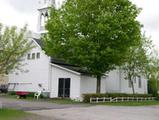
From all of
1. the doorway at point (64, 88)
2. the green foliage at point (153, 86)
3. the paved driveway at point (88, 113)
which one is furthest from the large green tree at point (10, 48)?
the green foliage at point (153, 86)

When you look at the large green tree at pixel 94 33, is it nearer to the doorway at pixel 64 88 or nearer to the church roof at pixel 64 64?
the church roof at pixel 64 64

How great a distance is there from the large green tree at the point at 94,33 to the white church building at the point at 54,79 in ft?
7.10

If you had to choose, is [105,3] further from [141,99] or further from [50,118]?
[50,118]

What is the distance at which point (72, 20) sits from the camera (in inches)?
1390

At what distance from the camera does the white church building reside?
37.6 m

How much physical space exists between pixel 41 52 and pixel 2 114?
24.2 meters

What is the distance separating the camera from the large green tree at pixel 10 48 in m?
18.9

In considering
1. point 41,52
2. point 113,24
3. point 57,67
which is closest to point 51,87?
point 57,67

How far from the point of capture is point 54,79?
3953 centimetres

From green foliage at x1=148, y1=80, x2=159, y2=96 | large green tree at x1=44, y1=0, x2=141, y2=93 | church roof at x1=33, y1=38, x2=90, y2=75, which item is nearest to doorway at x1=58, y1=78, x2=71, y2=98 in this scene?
church roof at x1=33, y1=38, x2=90, y2=75

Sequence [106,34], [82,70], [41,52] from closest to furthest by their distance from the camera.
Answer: [106,34]
[82,70]
[41,52]

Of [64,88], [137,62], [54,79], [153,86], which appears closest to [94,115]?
[64,88]

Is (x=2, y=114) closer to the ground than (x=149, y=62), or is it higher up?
closer to the ground

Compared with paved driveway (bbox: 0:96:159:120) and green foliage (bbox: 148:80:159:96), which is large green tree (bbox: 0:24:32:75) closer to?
paved driveway (bbox: 0:96:159:120)
